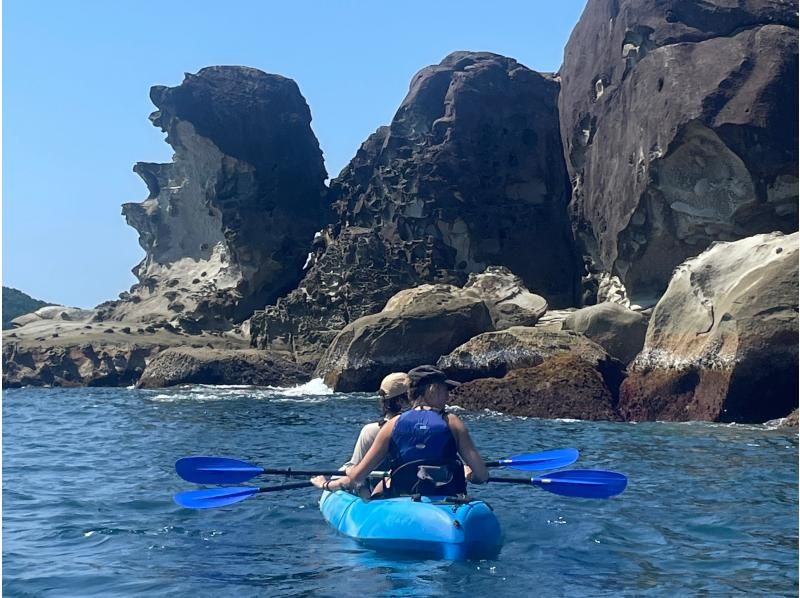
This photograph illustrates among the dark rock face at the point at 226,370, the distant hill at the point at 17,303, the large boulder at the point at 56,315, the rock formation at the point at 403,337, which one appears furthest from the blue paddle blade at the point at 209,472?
the distant hill at the point at 17,303

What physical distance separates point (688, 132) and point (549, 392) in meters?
9.20

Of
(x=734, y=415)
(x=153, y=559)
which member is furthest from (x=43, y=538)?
(x=734, y=415)

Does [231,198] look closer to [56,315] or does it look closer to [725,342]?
[56,315]

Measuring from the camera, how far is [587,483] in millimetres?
8703

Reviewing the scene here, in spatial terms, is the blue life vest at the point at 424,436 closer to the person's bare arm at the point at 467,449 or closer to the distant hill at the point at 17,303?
the person's bare arm at the point at 467,449

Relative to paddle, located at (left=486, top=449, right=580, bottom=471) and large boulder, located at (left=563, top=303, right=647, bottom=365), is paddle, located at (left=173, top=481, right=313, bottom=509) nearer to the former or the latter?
paddle, located at (left=486, top=449, right=580, bottom=471)

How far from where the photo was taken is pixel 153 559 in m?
7.77

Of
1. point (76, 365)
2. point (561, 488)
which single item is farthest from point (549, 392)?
point (76, 365)

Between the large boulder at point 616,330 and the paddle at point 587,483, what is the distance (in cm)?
1477

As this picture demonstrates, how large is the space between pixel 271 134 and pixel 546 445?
32.3 meters

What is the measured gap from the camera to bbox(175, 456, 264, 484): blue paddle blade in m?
9.38

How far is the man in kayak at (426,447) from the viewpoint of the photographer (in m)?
7.71

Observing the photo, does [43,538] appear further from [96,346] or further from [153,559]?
[96,346]

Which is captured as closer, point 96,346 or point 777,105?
point 777,105
